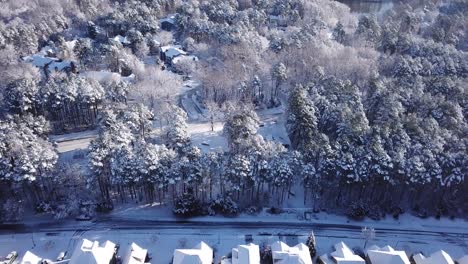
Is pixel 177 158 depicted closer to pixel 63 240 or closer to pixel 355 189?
pixel 63 240

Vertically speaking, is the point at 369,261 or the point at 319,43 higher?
the point at 319,43

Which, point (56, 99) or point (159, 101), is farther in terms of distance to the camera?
point (159, 101)

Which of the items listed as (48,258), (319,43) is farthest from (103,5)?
(48,258)

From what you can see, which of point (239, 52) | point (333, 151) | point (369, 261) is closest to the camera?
point (369, 261)

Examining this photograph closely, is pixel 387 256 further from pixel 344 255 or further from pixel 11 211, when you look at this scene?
pixel 11 211

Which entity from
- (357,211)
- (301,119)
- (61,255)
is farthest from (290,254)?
(61,255)

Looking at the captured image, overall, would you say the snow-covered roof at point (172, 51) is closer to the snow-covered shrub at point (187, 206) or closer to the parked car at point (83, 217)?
the snow-covered shrub at point (187, 206)

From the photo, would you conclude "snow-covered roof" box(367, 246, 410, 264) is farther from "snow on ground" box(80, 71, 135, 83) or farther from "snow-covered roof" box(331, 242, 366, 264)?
"snow on ground" box(80, 71, 135, 83)

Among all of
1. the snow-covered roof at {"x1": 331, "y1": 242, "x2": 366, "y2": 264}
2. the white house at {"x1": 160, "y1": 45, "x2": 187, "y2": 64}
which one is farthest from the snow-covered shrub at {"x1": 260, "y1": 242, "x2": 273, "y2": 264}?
the white house at {"x1": 160, "y1": 45, "x2": 187, "y2": 64}
